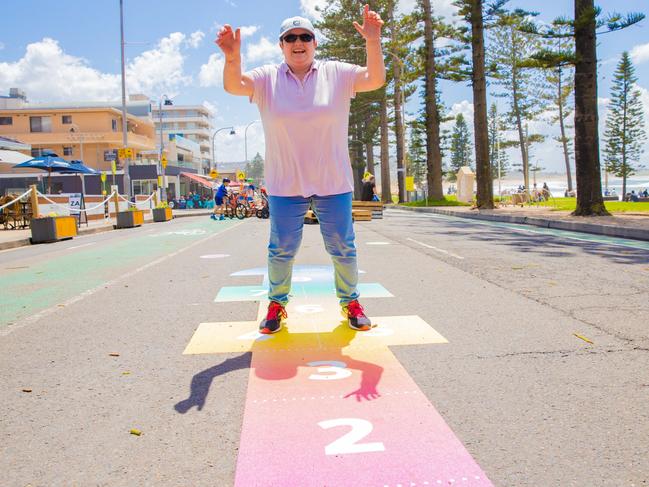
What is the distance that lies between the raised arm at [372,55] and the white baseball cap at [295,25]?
31 centimetres

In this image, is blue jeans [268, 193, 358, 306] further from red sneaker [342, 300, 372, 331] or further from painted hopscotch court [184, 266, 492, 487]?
painted hopscotch court [184, 266, 492, 487]

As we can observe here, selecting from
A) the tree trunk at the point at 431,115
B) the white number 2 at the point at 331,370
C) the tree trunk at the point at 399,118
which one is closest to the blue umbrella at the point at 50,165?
the tree trunk at the point at 431,115

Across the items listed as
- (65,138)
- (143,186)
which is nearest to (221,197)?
(143,186)

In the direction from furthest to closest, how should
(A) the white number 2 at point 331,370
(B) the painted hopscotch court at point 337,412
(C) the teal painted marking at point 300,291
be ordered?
(C) the teal painted marking at point 300,291
(A) the white number 2 at point 331,370
(B) the painted hopscotch court at point 337,412

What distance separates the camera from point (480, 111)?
26.6 metres

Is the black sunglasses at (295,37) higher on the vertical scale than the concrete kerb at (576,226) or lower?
higher

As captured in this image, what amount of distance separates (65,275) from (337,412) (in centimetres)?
617

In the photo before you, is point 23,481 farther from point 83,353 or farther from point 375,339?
point 375,339

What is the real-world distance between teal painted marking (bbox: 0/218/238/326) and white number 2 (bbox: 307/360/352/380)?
2.86m

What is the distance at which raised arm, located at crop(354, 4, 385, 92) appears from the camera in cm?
374

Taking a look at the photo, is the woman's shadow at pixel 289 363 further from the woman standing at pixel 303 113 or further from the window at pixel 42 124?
the window at pixel 42 124

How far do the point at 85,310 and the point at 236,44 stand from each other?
2798 mm

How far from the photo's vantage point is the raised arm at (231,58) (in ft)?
11.7

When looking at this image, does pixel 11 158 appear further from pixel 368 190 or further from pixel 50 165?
pixel 368 190
